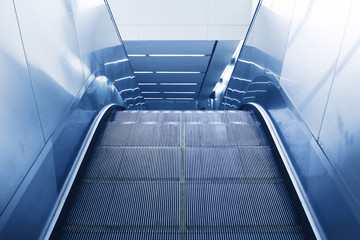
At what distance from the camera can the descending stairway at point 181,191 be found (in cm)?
225

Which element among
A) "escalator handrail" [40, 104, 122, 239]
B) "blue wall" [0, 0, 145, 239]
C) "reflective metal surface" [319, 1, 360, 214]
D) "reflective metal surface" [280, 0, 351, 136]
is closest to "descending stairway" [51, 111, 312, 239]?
"escalator handrail" [40, 104, 122, 239]

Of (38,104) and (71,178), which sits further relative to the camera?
(71,178)

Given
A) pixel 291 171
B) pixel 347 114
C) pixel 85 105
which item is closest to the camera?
pixel 347 114

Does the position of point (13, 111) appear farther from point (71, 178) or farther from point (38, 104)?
point (71, 178)

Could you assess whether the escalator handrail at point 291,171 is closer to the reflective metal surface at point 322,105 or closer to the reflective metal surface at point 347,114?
the reflective metal surface at point 322,105

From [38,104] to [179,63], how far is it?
10.3 m

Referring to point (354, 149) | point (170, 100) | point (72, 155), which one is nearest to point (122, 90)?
point (72, 155)

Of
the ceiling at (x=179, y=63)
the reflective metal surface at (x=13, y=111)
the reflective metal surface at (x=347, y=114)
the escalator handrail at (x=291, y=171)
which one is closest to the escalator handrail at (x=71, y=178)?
the reflective metal surface at (x=13, y=111)

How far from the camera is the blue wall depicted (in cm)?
178

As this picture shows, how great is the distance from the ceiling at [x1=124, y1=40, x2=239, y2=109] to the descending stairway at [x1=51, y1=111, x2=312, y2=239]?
6.91m

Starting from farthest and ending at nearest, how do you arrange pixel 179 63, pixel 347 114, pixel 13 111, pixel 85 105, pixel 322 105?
pixel 179 63 → pixel 85 105 → pixel 322 105 → pixel 347 114 → pixel 13 111

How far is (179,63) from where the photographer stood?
12195 millimetres

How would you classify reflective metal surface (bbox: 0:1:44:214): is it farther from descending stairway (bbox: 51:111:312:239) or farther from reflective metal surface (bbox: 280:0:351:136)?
reflective metal surface (bbox: 280:0:351:136)

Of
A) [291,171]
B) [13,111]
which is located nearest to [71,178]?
[13,111]
